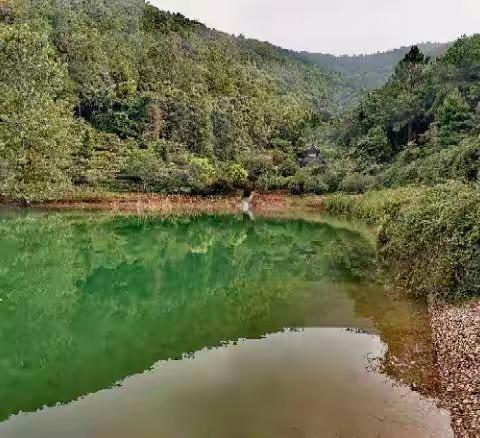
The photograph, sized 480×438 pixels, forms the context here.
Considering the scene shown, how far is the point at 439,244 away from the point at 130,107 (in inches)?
2265

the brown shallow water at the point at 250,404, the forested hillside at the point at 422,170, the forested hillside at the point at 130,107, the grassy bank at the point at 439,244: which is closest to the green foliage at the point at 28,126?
the forested hillside at the point at 130,107

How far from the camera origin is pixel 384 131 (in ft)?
192

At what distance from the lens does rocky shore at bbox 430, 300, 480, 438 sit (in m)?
8.65

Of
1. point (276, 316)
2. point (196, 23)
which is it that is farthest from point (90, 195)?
point (196, 23)

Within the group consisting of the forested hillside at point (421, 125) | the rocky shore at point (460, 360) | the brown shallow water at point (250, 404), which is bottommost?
the brown shallow water at point (250, 404)

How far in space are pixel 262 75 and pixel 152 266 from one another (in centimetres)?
8952

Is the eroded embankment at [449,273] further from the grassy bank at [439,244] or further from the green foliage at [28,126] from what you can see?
the green foliage at [28,126]

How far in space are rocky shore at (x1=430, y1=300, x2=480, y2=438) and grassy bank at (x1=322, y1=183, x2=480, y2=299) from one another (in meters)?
0.90

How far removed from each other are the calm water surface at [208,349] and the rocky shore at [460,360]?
25 centimetres

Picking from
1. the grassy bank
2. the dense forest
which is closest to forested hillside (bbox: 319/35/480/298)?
the grassy bank

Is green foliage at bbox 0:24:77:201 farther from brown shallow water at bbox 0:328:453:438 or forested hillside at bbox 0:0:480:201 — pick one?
brown shallow water at bbox 0:328:453:438

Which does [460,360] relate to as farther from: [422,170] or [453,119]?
[453,119]

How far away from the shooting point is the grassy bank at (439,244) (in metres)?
14.9

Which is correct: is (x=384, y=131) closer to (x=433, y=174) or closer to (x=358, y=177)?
(x=358, y=177)
